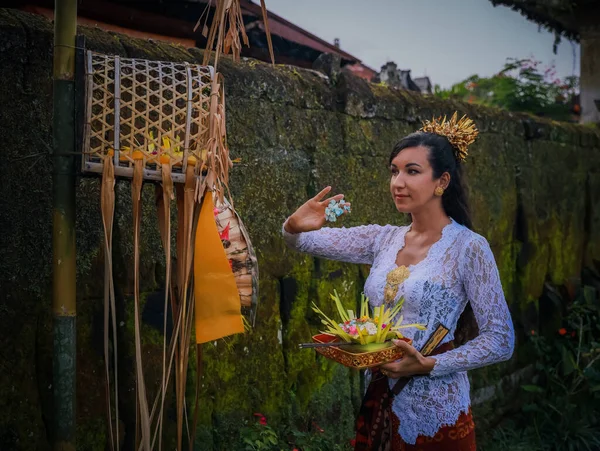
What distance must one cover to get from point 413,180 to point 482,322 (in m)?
0.56

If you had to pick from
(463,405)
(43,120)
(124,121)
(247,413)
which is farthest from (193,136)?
(247,413)

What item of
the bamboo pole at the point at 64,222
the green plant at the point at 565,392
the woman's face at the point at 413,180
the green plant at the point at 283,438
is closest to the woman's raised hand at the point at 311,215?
the woman's face at the point at 413,180

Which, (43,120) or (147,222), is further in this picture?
(147,222)

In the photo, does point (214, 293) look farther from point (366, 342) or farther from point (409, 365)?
point (409, 365)

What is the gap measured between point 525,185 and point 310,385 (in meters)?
2.91

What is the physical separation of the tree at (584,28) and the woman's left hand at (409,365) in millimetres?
5871

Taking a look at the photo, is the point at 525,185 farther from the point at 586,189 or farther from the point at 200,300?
the point at 200,300

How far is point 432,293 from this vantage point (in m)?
2.56

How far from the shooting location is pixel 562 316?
239 inches

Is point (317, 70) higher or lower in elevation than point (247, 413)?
higher

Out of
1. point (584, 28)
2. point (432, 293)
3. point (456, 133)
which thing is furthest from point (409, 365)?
point (584, 28)

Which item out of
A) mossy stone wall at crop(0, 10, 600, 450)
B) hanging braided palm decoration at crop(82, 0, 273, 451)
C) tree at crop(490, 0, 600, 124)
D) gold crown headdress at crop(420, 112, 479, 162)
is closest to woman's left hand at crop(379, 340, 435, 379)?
hanging braided palm decoration at crop(82, 0, 273, 451)

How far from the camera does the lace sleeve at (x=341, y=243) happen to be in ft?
9.23

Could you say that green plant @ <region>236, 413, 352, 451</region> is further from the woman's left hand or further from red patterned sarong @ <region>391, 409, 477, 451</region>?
the woman's left hand
